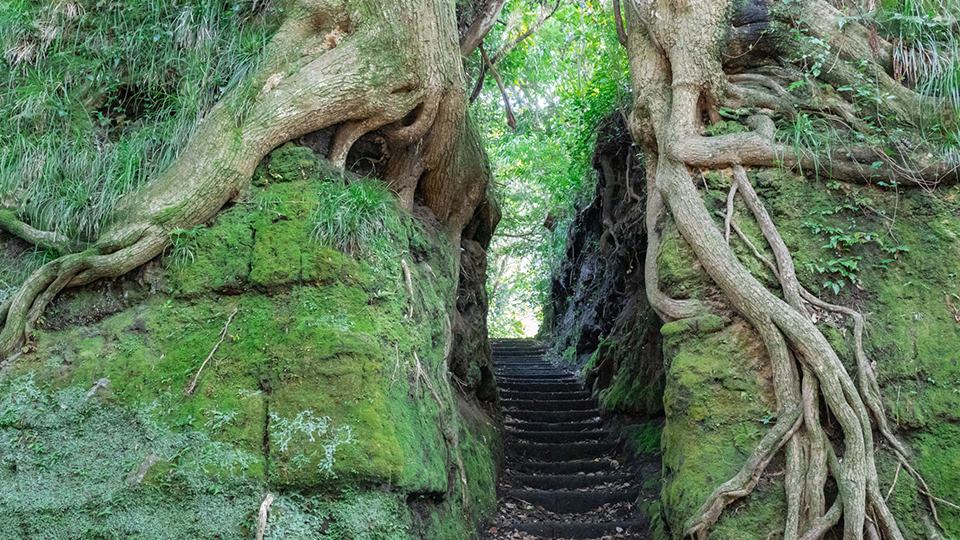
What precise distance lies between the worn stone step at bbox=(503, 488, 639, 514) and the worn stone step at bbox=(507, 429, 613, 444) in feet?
4.03

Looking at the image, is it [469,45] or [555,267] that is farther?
[555,267]

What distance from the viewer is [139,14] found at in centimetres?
432

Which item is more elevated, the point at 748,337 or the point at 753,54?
the point at 753,54

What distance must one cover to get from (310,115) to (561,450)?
4022 millimetres

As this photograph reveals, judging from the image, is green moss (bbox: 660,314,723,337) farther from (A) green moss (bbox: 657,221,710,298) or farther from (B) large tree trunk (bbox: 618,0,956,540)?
(A) green moss (bbox: 657,221,710,298)

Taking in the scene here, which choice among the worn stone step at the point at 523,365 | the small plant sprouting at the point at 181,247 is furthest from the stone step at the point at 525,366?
the small plant sprouting at the point at 181,247

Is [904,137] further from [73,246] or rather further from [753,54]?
[73,246]

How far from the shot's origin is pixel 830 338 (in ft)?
11.8

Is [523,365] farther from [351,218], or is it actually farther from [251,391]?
[251,391]

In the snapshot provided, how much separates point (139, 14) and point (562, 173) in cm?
712

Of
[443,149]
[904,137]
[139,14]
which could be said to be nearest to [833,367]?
[904,137]

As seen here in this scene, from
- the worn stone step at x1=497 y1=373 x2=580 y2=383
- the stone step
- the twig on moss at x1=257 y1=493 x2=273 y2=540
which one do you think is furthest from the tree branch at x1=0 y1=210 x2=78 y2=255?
the stone step

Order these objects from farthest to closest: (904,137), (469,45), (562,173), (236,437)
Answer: (562,173), (469,45), (904,137), (236,437)

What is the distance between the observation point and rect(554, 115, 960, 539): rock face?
3.36 metres
